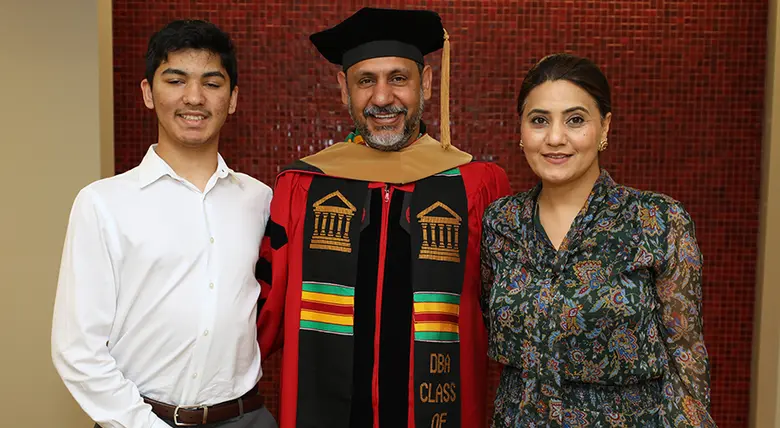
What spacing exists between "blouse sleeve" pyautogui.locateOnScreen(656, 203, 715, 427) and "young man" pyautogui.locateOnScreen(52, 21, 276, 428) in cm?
127

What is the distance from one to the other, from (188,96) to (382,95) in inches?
26.5

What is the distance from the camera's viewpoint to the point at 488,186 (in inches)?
101

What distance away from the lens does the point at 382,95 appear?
2.51m

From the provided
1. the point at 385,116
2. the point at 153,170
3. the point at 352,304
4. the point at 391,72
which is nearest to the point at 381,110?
the point at 385,116

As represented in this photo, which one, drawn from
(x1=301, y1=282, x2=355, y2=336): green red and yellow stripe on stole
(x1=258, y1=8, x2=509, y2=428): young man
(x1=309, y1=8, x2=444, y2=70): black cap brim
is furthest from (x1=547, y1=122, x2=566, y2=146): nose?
(x1=301, y1=282, x2=355, y2=336): green red and yellow stripe on stole

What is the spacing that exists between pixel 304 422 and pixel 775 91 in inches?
109

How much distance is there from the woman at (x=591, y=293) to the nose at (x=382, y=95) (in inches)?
22.5

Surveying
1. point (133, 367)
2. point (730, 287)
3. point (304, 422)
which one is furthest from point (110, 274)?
point (730, 287)

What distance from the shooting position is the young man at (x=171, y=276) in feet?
6.63

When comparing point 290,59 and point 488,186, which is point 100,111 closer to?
point 290,59

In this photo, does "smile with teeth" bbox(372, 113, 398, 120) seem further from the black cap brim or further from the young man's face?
the young man's face

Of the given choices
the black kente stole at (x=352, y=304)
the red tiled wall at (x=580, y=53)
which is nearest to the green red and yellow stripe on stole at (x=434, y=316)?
the black kente stole at (x=352, y=304)

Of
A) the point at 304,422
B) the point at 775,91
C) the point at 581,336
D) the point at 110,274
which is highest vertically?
the point at 775,91

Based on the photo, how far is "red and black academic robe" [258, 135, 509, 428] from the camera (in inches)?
96.3
